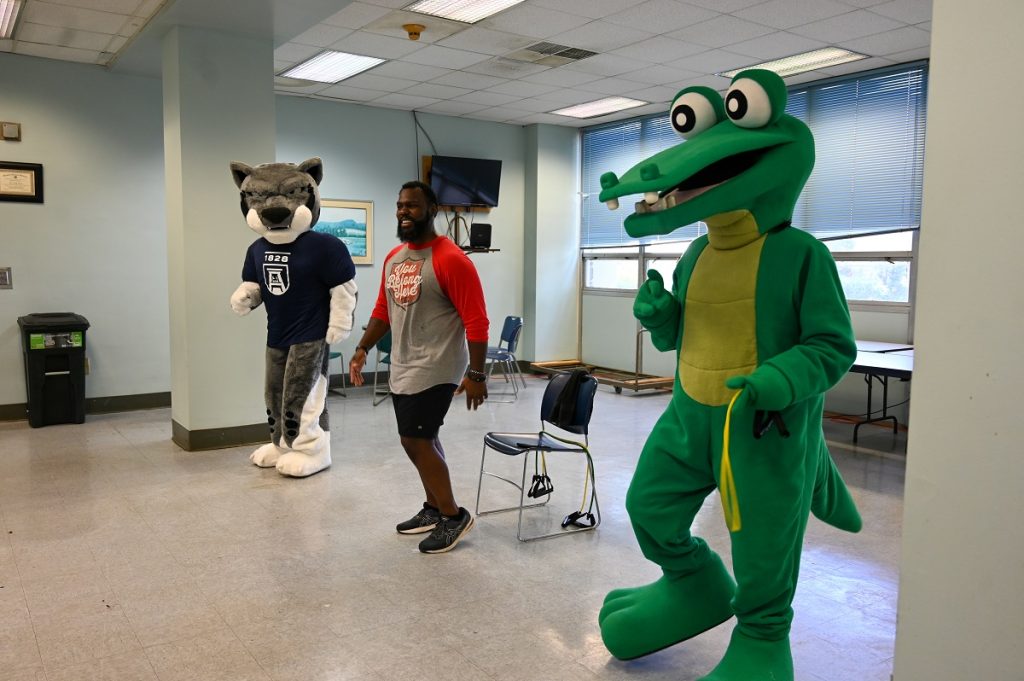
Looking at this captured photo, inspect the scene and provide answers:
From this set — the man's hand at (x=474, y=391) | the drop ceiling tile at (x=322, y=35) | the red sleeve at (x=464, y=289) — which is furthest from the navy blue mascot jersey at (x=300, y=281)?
the drop ceiling tile at (x=322, y=35)

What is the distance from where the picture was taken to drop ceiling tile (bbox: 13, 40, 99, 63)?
19.9 ft

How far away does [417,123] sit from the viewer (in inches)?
344

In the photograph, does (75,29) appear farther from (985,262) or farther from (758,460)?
(985,262)

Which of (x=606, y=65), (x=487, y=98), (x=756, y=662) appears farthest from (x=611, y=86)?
(x=756, y=662)

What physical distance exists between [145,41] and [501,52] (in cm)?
261

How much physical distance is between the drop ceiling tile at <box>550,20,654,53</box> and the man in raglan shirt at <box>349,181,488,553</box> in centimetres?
272

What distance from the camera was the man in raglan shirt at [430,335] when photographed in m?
3.55

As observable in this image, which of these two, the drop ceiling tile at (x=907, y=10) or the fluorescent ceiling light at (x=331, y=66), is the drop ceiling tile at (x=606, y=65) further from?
Result: the drop ceiling tile at (x=907, y=10)

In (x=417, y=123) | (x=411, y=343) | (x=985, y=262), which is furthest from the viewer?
(x=417, y=123)

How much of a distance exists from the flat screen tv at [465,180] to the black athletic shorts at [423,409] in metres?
5.21

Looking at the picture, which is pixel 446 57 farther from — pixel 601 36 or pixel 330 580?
pixel 330 580

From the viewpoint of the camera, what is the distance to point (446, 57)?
21.4 ft

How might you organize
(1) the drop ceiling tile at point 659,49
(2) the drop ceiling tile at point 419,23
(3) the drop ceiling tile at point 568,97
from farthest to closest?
1. (3) the drop ceiling tile at point 568,97
2. (1) the drop ceiling tile at point 659,49
3. (2) the drop ceiling tile at point 419,23

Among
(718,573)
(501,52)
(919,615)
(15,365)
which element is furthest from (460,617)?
(15,365)
